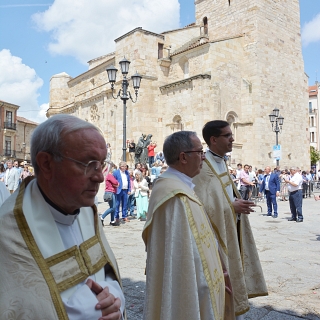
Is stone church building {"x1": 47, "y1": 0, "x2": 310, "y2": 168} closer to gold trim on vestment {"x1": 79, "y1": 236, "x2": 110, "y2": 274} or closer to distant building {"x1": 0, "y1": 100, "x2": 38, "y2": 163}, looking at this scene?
gold trim on vestment {"x1": 79, "y1": 236, "x2": 110, "y2": 274}

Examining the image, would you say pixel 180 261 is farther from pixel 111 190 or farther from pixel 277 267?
pixel 111 190

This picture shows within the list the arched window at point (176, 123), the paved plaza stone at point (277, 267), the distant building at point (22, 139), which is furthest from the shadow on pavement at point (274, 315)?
the distant building at point (22, 139)

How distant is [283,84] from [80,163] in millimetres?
25790

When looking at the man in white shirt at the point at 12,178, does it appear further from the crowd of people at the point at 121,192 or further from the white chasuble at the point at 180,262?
the white chasuble at the point at 180,262

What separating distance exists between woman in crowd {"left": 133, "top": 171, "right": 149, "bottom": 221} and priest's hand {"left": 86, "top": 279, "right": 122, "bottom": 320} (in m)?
9.02

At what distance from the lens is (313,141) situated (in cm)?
5762

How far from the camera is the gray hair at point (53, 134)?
145 centimetres

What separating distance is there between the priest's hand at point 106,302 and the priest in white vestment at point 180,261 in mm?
664

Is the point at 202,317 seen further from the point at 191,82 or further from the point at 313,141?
the point at 313,141

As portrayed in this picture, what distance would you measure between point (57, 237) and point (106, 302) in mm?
349

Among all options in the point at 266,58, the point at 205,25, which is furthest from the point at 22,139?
the point at 266,58

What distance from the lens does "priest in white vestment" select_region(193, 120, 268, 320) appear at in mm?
3037

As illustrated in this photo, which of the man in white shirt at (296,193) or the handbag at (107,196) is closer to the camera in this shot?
the handbag at (107,196)

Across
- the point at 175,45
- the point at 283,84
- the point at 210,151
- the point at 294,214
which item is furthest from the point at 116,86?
the point at 210,151
